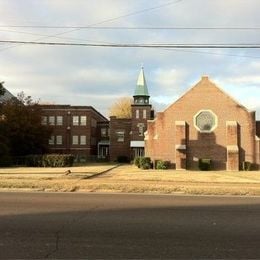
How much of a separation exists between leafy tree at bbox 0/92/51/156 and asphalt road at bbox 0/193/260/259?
59.9 meters

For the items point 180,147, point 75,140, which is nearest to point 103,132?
point 75,140

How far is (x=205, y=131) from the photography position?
59656 millimetres

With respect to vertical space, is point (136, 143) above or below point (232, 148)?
above

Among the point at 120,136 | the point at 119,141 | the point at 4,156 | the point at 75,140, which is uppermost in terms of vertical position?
the point at 120,136

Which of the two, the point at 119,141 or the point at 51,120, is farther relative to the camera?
the point at 51,120

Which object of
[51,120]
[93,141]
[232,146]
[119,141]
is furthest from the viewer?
[93,141]

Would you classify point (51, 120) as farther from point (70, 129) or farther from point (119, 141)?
point (119, 141)

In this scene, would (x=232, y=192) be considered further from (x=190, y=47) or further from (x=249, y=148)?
(x=249, y=148)

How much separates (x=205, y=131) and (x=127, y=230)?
50.1m

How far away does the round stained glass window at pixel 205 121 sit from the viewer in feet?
195

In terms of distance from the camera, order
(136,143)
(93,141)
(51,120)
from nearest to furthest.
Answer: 1. (136,143)
2. (51,120)
3. (93,141)

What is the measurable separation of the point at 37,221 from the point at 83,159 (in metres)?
89.7

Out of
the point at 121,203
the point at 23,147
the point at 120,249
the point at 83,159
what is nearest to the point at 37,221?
the point at 120,249

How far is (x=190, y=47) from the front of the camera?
23.8 m
